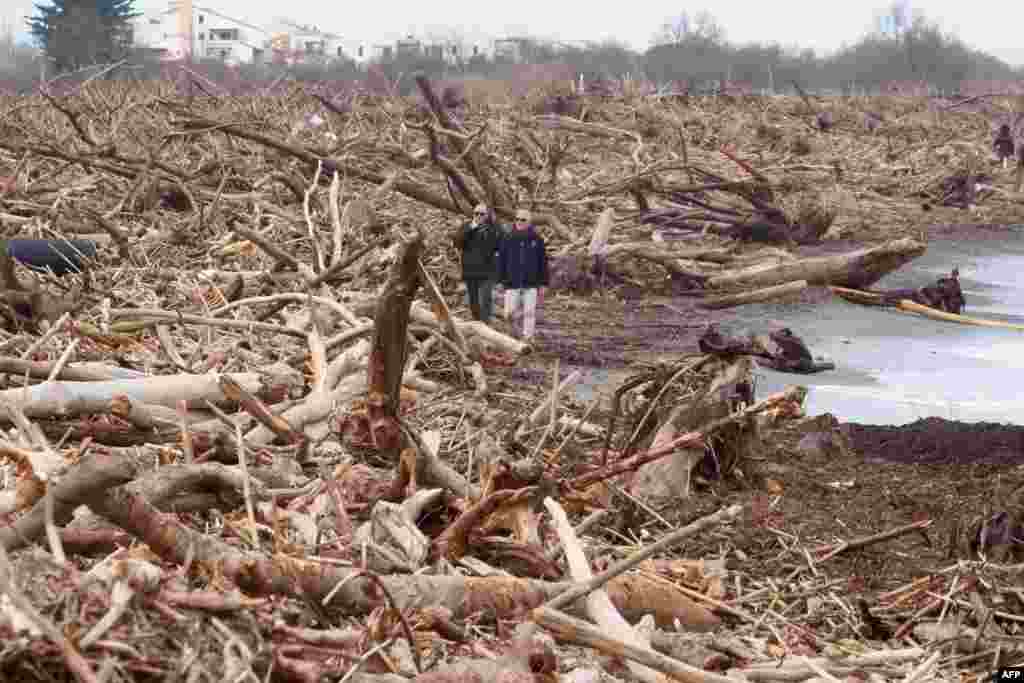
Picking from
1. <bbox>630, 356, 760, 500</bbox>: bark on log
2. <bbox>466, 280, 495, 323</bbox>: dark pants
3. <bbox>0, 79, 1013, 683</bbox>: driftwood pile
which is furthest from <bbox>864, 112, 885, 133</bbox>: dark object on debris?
<bbox>630, 356, 760, 500</bbox>: bark on log

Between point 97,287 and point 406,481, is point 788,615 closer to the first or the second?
point 406,481

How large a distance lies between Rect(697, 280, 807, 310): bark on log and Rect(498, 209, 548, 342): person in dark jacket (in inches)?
121

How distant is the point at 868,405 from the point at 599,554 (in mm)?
5417

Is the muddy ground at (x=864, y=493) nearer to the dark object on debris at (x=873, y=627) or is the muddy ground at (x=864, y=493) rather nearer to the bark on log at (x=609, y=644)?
the dark object on debris at (x=873, y=627)

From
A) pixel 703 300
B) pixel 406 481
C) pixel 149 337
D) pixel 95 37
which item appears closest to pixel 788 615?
pixel 406 481

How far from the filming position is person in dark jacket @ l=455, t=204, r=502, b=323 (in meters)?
12.4

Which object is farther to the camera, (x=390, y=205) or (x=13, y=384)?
(x=390, y=205)

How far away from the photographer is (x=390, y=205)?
16.0 metres

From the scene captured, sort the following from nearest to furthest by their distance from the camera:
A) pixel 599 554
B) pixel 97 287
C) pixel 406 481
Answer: pixel 406 481 < pixel 599 554 < pixel 97 287

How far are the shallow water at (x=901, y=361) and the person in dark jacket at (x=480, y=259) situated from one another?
1.49 metres

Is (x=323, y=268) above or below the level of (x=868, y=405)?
above

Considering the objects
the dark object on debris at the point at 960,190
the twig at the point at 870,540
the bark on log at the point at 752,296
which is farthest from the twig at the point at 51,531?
the dark object on debris at the point at 960,190

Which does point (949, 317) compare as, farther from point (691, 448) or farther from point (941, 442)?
point (691, 448)

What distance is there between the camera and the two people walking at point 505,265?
40.7 feet
